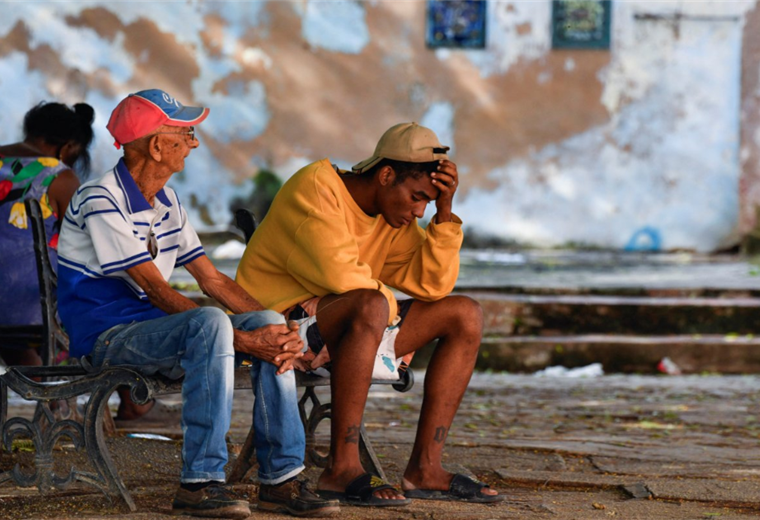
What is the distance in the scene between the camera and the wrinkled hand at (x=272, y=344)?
10.0 feet

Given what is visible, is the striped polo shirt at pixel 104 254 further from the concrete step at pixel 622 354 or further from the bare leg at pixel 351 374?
the concrete step at pixel 622 354

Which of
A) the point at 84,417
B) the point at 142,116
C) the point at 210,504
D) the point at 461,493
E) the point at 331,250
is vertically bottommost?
the point at 461,493

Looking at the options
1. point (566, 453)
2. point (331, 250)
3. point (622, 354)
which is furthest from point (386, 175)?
point (622, 354)

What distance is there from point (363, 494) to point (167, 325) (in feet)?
2.44

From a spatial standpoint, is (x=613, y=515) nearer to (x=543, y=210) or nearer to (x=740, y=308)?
(x=740, y=308)

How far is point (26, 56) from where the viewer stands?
10.7m

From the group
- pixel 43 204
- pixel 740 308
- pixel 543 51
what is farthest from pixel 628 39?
pixel 43 204

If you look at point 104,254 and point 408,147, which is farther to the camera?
point 408,147

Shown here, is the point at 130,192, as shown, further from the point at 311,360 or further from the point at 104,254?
the point at 311,360

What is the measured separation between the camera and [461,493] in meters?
3.40

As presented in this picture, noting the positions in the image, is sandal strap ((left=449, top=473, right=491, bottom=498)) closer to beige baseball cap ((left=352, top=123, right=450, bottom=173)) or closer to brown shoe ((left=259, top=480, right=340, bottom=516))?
brown shoe ((left=259, top=480, right=340, bottom=516))

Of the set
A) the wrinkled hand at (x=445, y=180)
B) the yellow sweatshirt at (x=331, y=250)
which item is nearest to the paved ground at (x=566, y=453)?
the yellow sweatshirt at (x=331, y=250)

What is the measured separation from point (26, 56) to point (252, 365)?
8.39 m

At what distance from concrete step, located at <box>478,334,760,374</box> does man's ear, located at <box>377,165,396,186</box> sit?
12.3ft
